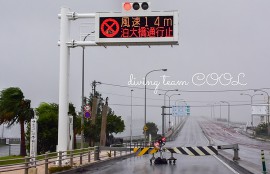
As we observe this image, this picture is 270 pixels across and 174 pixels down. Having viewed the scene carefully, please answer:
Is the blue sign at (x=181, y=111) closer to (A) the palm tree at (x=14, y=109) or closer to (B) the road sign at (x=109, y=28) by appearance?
(A) the palm tree at (x=14, y=109)

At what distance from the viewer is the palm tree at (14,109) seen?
39469mm

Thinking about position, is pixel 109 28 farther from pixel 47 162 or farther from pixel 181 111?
pixel 181 111

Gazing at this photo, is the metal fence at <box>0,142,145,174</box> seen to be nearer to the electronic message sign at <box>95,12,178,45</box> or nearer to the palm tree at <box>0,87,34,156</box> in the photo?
the electronic message sign at <box>95,12,178,45</box>

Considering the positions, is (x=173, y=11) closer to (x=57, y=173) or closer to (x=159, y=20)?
(x=159, y=20)

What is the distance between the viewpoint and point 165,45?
25969 millimetres

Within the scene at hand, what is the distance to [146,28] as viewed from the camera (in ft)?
83.1

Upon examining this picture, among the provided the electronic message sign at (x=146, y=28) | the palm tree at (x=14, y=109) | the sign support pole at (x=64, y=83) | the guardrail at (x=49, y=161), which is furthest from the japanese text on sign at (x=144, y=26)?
the palm tree at (x=14, y=109)

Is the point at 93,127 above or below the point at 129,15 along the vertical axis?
below

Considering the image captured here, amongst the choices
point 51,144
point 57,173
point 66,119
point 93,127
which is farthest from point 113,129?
point 57,173

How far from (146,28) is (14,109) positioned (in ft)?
62.3

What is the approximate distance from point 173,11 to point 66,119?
889 centimetres

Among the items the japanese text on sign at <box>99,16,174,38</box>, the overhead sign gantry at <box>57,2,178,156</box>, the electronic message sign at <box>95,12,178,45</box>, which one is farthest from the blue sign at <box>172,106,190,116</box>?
the japanese text on sign at <box>99,16,174,38</box>

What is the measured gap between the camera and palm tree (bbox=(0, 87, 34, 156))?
3947 centimetres

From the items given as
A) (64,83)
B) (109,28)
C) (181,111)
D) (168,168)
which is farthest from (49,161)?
(181,111)
